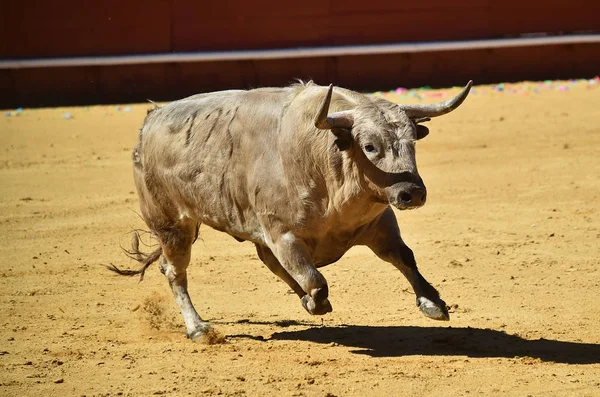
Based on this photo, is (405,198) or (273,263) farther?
(273,263)

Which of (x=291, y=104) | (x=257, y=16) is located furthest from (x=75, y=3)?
(x=291, y=104)

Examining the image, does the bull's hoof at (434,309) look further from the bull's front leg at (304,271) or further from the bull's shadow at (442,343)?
the bull's front leg at (304,271)

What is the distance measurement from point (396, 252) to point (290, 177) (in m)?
0.54

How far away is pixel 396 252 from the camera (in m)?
4.44

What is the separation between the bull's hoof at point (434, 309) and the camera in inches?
165

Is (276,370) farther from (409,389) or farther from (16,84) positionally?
(16,84)

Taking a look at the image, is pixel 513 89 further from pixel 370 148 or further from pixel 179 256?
pixel 370 148

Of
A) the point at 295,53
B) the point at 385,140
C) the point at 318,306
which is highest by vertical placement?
the point at 385,140

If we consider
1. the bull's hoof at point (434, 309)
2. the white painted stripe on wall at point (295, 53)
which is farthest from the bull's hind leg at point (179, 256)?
the white painted stripe on wall at point (295, 53)

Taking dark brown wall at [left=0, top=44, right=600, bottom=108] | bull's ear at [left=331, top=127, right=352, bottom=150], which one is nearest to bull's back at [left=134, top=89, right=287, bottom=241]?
bull's ear at [left=331, top=127, right=352, bottom=150]

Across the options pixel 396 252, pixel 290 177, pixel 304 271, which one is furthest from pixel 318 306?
pixel 290 177

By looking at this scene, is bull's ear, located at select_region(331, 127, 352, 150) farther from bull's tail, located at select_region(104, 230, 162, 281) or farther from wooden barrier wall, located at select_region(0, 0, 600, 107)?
wooden barrier wall, located at select_region(0, 0, 600, 107)

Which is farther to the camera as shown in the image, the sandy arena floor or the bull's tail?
the bull's tail

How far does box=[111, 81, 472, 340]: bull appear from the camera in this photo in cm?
411
